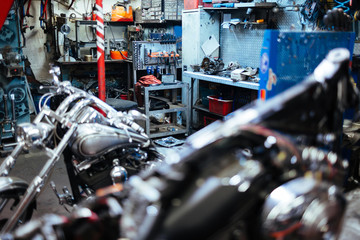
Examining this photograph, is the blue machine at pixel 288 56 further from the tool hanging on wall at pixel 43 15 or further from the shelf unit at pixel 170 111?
the tool hanging on wall at pixel 43 15

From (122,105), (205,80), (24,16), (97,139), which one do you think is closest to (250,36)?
(205,80)

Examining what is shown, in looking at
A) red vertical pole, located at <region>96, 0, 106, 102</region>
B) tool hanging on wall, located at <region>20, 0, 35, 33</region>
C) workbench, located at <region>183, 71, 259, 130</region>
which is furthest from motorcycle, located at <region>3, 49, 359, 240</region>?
tool hanging on wall, located at <region>20, 0, 35, 33</region>

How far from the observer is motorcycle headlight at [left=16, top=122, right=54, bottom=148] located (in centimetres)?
201

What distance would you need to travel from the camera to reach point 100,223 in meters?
1.19

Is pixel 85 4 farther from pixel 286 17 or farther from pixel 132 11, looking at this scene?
pixel 286 17

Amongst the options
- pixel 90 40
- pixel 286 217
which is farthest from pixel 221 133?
pixel 90 40

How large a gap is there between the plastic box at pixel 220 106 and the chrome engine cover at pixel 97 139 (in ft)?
8.42

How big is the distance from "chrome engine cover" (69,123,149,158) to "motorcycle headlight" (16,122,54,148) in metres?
0.20

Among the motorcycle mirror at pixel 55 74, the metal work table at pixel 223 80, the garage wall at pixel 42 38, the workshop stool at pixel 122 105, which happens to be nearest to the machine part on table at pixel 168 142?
the workshop stool at pixel 122 105

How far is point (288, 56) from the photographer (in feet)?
7.27

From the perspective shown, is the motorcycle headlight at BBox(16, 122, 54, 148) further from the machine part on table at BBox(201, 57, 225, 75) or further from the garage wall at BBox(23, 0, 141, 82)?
the garage wall at BBox(23, 0, 141, 82)

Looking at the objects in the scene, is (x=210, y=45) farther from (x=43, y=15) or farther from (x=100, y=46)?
(x=43, y=15)

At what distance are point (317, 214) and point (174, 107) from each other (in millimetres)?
4197

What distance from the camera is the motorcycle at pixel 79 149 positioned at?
6.79 ft
